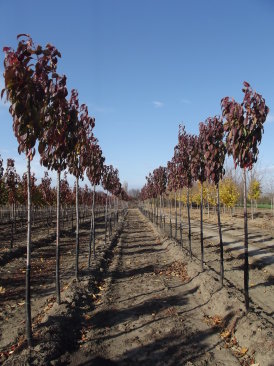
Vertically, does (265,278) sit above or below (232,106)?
below

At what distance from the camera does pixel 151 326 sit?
23.2 ft

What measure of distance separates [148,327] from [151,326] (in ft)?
0.27

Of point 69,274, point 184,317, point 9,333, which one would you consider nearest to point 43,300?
point 9,333

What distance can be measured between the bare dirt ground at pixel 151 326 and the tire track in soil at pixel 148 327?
2cm

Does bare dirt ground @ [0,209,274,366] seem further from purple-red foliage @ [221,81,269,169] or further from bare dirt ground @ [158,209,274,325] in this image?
purple-red foliage @ [221,81,269,169]

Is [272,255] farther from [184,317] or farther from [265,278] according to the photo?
[184,317]

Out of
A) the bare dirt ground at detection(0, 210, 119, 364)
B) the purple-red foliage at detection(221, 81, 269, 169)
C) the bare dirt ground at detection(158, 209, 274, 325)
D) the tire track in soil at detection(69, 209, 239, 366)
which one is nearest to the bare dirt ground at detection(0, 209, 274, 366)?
the tire track in soil at detection(69, 209, 239, 366)

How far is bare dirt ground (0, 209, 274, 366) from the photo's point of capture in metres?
5.61

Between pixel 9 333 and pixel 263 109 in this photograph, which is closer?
pixel 9 333

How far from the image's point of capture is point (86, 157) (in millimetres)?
11945

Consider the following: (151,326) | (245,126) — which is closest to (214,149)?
(245,126)

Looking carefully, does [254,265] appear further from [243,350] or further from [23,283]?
[23,283]

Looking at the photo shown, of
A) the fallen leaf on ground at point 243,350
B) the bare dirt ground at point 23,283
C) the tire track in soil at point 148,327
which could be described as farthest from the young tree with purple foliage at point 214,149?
the bare dirt ground at point 23,283

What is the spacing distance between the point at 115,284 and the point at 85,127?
522cm
